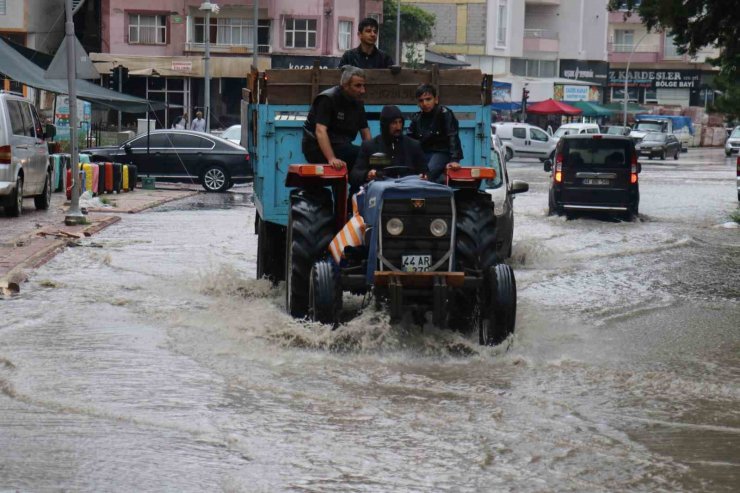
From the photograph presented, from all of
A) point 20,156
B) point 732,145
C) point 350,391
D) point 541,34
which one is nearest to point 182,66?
point 732,145

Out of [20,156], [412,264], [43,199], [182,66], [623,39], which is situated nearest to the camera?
[412,264]

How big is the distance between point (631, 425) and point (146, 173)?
26833 millimetres

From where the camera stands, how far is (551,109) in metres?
78.1

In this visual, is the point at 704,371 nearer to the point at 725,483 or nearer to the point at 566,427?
the point at 566,427

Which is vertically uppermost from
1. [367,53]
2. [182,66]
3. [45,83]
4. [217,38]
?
[217,38]

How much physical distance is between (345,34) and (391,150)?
5656cm

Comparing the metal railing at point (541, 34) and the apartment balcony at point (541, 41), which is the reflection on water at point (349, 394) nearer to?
the apartment balcony at point (541, 41)

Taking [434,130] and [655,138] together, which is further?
[655,138]

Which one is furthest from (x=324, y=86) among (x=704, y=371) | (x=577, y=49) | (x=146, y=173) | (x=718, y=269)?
(x=577, y=49)

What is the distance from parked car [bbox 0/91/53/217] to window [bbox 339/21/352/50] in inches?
1668

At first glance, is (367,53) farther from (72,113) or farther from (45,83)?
(45,83)

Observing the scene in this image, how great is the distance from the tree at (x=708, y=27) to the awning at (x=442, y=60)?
50538 millimetres

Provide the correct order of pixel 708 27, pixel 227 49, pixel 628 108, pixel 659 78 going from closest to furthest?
pixel 708 27 → pixel 227 49 → pixel 628 108 → pixel 659 78

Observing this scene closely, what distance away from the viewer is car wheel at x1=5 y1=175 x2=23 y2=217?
2261 cm
